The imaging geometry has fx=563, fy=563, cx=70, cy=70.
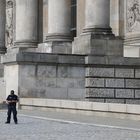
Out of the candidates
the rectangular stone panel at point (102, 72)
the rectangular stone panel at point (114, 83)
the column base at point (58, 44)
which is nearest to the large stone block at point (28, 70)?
the rectangular stone panel at point (102, 72)

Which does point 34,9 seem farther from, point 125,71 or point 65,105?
point 65,105

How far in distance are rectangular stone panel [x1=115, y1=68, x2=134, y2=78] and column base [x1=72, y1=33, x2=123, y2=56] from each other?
103cm

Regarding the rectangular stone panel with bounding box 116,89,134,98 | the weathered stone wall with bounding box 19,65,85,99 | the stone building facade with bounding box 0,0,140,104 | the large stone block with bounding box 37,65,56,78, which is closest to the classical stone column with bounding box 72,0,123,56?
the stone building facade with bounding box 0,0,140,104

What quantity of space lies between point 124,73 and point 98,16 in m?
3.53

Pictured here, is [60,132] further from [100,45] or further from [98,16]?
[98,16]

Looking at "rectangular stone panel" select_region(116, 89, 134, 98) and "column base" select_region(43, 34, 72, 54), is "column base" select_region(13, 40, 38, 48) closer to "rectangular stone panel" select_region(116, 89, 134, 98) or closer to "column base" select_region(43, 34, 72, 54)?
"column base" select_region(43, 34, 72, 54)

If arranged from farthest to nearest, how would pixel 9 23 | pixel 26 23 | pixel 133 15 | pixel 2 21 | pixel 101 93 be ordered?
pixel 2 21 → pixel 9 23 → pixel 26 23 → pixel 133 15 → pixel 101 93

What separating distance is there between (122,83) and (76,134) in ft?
43.0

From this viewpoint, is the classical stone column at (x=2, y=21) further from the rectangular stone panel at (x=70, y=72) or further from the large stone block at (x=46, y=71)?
the rectangular stone panel at (x=70, y=72)

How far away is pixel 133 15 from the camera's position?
3400cm

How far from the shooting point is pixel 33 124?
71.2ft

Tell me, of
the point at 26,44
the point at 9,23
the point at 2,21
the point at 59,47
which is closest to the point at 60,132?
the point at 59,47

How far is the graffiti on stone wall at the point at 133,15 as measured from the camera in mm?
33594

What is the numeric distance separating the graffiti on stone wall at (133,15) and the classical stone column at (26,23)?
9.22m
